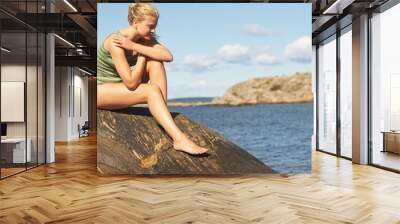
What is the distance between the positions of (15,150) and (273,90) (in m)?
4.20

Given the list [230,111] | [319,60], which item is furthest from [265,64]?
[319,60]

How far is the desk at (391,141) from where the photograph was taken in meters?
7.54

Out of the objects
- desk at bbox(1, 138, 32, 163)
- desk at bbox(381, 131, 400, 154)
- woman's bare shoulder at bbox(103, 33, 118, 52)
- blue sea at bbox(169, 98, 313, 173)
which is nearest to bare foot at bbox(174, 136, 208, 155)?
blue sea at bbox(169, 98, 313, 173)

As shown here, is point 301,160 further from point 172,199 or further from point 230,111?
point 172,199

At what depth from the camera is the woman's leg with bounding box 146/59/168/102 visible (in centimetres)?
712

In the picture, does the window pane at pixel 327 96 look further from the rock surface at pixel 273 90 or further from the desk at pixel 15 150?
the desk at pixel 15 150

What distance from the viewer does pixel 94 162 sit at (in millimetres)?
9250

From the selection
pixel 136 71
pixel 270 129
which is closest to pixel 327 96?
pixel 270 129

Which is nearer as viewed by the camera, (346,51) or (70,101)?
(346,51)

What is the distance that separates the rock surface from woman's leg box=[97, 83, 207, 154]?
0.81 meters

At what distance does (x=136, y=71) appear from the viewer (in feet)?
22.9

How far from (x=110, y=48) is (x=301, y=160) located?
3433 mm

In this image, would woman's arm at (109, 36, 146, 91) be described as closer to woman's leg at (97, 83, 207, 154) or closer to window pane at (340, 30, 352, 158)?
woman's leg at (97, 83, 207, 154)

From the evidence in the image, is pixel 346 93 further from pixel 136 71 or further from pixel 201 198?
pixel 201 198
